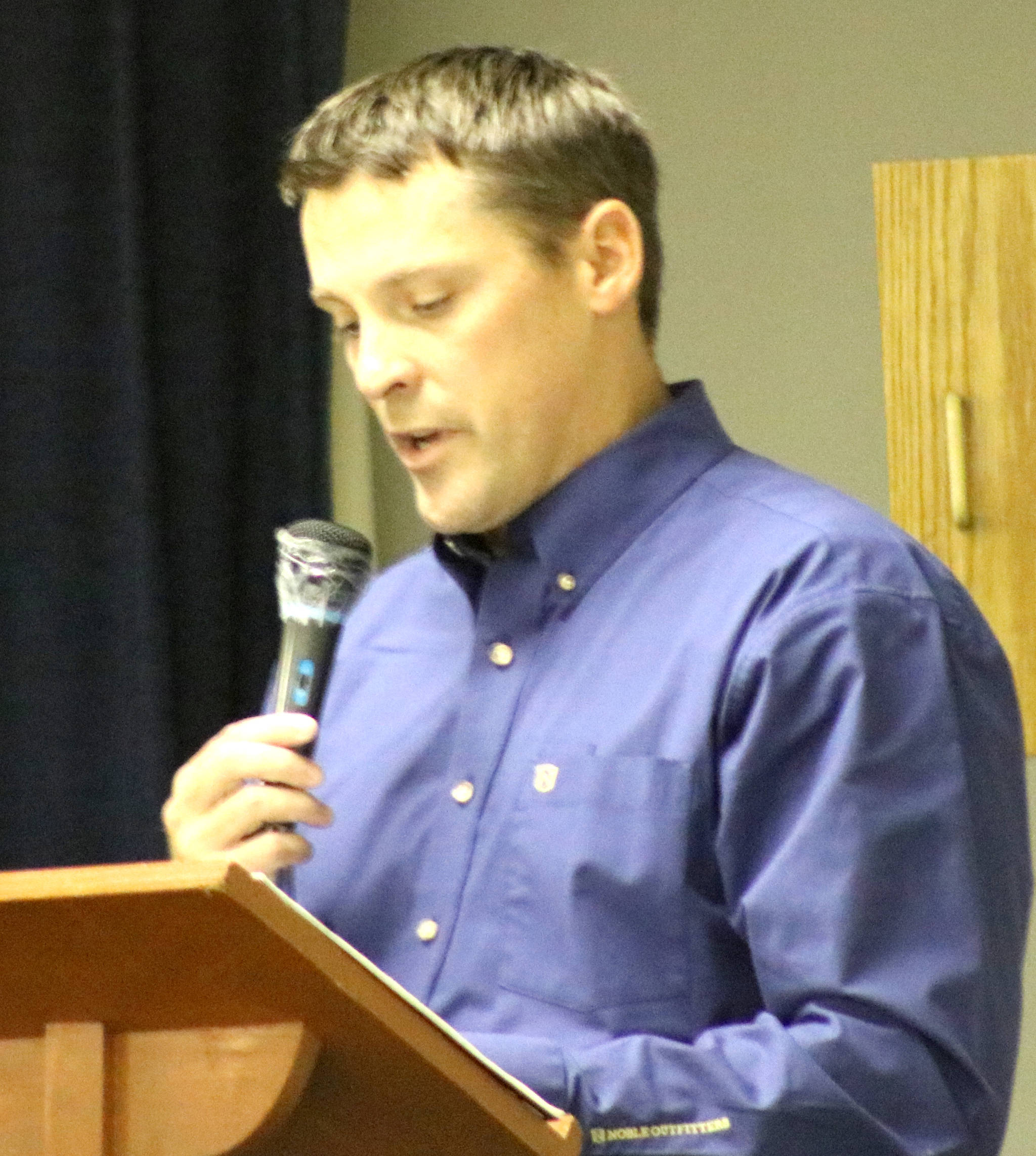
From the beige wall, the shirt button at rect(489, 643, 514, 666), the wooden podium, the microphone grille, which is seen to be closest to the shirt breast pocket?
the shirt button at rect(489, 643, 514, 666)

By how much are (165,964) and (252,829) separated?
0.48 metres

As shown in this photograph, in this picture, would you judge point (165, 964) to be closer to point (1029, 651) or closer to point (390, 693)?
point (390, 693)

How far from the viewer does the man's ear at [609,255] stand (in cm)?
151

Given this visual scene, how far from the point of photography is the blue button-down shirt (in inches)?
45.8

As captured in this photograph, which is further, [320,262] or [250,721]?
[320,262]

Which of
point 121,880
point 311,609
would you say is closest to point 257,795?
point 311,609

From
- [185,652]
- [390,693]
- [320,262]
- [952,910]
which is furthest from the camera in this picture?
[185,652]

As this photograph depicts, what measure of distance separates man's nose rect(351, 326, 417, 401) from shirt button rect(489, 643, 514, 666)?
230 millimetres

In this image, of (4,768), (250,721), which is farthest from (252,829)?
(4,768)

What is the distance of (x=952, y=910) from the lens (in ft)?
3.96

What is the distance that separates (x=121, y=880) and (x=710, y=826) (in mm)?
614

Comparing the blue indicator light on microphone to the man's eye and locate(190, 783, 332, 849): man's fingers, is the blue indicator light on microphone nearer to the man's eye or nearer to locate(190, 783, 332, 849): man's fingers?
locate(190, 783, 332, 849): man's fingers

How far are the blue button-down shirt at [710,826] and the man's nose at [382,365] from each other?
0.16 meters

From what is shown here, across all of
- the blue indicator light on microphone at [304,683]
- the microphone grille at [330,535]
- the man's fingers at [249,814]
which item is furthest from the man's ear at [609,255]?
the man's fingers at [249,814]
